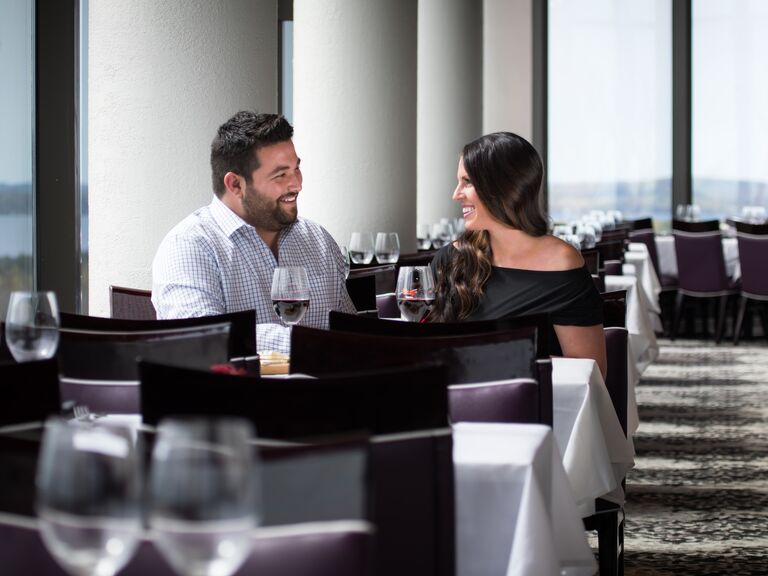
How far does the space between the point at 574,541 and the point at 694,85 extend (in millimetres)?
11069

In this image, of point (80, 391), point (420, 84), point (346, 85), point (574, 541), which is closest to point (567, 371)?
point (574, 541)

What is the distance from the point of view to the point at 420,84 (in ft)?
31.7

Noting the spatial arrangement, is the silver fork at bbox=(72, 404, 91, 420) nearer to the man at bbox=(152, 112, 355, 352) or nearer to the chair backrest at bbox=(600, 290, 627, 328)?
the man at bbox=(152, 112, 355, 352)

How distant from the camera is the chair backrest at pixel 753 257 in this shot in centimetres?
859

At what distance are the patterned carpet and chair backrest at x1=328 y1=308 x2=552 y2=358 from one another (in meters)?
1.56

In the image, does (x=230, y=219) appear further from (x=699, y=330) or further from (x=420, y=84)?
(x=699, y=330)

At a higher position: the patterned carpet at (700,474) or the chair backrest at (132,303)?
the chair backrest at (132,303)

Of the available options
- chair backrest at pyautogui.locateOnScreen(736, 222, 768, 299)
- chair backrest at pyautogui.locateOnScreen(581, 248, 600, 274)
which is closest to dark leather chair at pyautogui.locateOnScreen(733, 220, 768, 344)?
chair backrest at pyautogui.locateOnScreen(736, 222, 768, 299)

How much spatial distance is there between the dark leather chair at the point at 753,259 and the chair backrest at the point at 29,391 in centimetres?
774

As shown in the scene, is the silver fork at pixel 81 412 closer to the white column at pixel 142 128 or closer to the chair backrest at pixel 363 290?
the chair backrest at pixel 363 290

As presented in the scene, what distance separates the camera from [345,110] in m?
5.74

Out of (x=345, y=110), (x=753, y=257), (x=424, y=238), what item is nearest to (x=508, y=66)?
(x=753, y=257)

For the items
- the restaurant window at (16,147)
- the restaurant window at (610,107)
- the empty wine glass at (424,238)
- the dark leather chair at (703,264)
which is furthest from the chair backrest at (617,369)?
the restaurant window at (610,107)

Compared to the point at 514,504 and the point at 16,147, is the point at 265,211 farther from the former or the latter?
the point at 514,504
